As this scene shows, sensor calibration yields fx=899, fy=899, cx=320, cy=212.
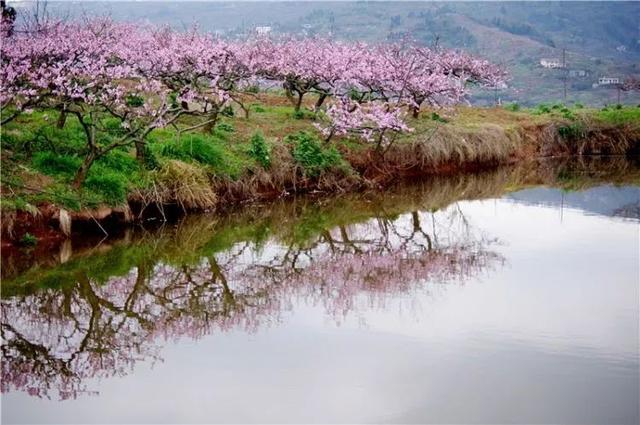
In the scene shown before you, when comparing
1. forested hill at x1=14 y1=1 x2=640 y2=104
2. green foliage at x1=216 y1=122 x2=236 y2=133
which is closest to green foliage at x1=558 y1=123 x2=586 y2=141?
green foliage at x1=216 y1=122 x2=236 y2=133

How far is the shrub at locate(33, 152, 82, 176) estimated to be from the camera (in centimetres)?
1745

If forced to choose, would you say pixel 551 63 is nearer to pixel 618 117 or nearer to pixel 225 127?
pixel 618 117

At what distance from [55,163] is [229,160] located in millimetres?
4317

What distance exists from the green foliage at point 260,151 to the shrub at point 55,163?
4687 mm

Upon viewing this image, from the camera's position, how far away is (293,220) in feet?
66.4

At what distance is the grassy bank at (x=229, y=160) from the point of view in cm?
1700

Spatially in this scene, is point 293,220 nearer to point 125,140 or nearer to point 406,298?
point 125,140

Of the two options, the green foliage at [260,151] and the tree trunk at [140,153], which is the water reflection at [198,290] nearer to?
the tree trunk at [140,153]

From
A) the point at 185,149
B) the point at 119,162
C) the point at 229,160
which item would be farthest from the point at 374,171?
the point at 119,162

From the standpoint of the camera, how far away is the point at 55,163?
17703 millimetres

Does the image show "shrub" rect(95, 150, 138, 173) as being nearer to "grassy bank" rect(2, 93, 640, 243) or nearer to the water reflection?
"grassy bank" rect(2, 93, 640, 243)

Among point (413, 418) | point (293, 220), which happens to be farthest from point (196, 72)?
point (413, 418)

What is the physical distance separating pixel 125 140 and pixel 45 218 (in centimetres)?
237

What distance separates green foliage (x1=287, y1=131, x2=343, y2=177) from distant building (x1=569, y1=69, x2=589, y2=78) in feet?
189
